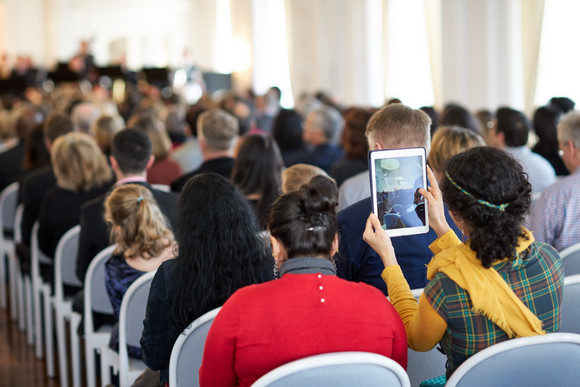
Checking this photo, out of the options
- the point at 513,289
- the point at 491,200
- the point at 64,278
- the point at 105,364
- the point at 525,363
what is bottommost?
the point at 105,364

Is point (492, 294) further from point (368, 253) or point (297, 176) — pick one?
point (297, 176)

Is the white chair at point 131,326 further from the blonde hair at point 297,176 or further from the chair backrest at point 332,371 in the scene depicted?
the chair backrest at point 332,371

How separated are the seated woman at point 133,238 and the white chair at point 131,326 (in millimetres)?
54

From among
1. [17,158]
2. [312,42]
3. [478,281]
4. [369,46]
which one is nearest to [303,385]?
[478,281]

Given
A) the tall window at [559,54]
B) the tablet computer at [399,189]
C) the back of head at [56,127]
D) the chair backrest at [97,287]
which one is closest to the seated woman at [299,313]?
the tablet computer at [399,189]

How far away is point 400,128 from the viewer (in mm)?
2611

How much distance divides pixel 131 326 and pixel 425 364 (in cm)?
110

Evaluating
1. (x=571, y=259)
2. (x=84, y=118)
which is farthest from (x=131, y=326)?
(x=84, y=118)

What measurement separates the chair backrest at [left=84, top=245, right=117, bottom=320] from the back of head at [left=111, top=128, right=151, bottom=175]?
2.12ft

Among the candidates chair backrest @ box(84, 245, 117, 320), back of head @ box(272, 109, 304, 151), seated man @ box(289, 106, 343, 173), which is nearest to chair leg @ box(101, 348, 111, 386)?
chair backrest @ box(84, 245, 117, 320)

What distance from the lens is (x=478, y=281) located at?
1710 millimetres

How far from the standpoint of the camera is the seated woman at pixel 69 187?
3891 mm

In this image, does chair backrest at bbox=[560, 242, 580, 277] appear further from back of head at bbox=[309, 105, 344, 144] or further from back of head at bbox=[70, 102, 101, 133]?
back of head at bbox=[70, 102, 101, 133]

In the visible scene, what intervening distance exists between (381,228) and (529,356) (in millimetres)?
521
